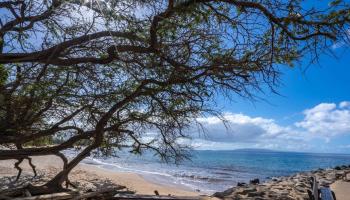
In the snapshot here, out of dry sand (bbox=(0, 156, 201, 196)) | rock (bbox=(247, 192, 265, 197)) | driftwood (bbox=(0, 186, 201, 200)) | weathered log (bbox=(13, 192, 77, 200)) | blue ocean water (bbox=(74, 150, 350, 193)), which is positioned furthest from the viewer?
blue ocean water (bbox=(74, 150, 350, 193))

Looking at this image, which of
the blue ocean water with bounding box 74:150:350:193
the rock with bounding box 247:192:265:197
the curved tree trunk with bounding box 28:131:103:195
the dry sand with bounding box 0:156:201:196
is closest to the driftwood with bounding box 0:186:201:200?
the curved tree trunk with bounding box 28:131:103:195

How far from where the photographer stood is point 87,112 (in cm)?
1070

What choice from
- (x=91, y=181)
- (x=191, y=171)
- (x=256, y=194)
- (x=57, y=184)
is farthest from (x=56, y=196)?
(x=191, y=171)

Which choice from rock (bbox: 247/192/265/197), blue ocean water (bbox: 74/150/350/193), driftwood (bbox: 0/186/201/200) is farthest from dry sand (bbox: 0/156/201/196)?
driftwood (bbox: 0/186/201/200)

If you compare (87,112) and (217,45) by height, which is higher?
(217,45)

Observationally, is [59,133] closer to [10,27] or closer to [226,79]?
[10,27]

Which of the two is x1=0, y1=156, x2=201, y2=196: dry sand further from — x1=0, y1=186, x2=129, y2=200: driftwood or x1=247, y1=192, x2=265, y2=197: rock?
x1=0, y1=186, x2=129, y2=200: driftwood

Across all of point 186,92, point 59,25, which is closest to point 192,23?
point 186,92

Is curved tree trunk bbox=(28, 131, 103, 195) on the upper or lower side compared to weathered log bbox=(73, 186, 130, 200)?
upper

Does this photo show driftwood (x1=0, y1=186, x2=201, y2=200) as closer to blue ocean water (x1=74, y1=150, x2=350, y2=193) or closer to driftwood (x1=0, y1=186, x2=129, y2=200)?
driftwood (x1=0, y1=186, x2=129, y2=200)

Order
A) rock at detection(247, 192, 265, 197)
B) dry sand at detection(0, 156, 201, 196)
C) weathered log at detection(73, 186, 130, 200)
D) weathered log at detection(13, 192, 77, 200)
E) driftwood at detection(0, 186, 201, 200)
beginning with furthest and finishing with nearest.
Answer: dry sand at detection(0, 156, 201, 196)
rock at detection(247, 192, 265, 197)
weathered log at detection(73, 186, 130, 200)
driftwood at detection(0, 186, 201, 200)
weathered log at detection(13, 192, 77, 200)

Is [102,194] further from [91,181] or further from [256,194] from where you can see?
[91,181]

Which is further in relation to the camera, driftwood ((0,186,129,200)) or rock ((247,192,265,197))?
rock ((247,192,265,197))

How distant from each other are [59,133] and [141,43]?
13.3 ft
